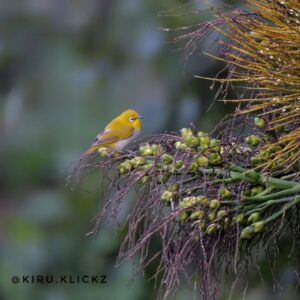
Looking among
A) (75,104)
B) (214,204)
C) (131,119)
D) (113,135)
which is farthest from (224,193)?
(75,104)

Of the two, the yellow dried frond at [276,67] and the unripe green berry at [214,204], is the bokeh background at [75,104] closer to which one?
the yellow dried frond at [276,67]

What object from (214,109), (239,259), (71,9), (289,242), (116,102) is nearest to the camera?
(239,259)

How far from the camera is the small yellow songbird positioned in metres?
3.78

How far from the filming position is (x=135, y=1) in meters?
4.33

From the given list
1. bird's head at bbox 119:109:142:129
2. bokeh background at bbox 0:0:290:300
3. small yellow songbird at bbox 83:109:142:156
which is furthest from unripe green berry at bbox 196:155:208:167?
bird's head at bbox 119:109:142:129

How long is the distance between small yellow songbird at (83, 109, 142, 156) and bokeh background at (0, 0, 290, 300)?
0.04 metres

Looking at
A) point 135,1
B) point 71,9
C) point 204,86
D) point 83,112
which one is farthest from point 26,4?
point 204,86

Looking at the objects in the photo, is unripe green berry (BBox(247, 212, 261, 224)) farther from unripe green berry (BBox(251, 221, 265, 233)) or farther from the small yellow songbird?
the small yellow songbird

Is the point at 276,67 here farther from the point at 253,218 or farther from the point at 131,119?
the point at 131,119

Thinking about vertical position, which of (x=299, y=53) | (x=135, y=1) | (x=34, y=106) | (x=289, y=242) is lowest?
(x=34, y=106)

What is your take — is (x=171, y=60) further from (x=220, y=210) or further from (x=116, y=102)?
(x=220, y=210)

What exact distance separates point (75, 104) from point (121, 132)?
1.52 metres

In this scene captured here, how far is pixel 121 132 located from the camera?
12.6 feet

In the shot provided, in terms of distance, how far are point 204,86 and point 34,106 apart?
179 cm
